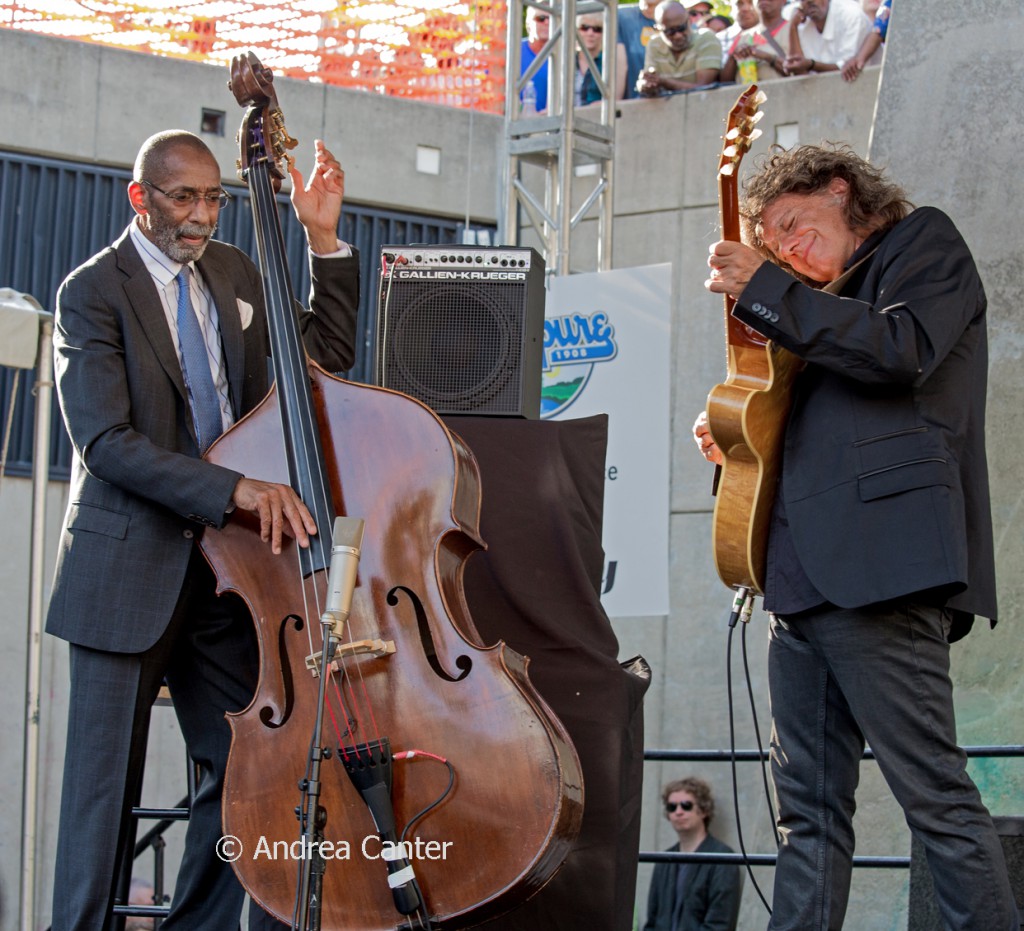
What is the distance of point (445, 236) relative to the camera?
8.98 metres

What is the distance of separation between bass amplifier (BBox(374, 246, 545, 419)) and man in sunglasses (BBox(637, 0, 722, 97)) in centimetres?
566

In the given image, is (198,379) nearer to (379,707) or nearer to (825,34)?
(379,707)

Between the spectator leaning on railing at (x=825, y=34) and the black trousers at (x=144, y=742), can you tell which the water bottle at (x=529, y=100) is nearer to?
the spectator leaning on railing at (x=825, y=34)

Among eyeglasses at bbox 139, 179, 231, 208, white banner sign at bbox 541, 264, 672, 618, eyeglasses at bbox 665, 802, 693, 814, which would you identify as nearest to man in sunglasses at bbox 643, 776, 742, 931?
eyeglasses at bbox 665, 802, 693, 814

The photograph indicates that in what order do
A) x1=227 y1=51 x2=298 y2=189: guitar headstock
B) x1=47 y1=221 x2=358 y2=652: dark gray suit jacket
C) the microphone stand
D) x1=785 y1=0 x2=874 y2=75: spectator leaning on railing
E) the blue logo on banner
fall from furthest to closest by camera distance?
x1=785 y1=0 x2=874 y2=75: spectator leaning on railing
the blue logo on banner
x1=227 y1=51 x2=298 y2=189: guitar headstock
x1=47 y1=221 x2=358 y2=652: dark gray suit jacket
the microphone stand

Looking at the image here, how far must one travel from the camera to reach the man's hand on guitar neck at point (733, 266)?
8.46 feet

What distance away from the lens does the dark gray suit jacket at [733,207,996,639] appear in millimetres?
2439

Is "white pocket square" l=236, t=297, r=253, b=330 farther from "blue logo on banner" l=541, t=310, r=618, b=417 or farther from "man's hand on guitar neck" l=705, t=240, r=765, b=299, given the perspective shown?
"blue logo on banner" l=541, t=310, r=618, b=417

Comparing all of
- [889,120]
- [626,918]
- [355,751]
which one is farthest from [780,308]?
[889,120]

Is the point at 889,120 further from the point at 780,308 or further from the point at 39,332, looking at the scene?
the point at 39,332

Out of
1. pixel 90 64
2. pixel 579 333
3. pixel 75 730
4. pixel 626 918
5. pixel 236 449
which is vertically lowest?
pixel 626 918

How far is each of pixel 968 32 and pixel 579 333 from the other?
2712 mm

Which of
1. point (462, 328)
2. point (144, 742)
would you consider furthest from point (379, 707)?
point (462, 328)

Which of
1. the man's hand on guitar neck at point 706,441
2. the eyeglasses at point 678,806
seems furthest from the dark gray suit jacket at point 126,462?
the eyeglasses at point 678,806
